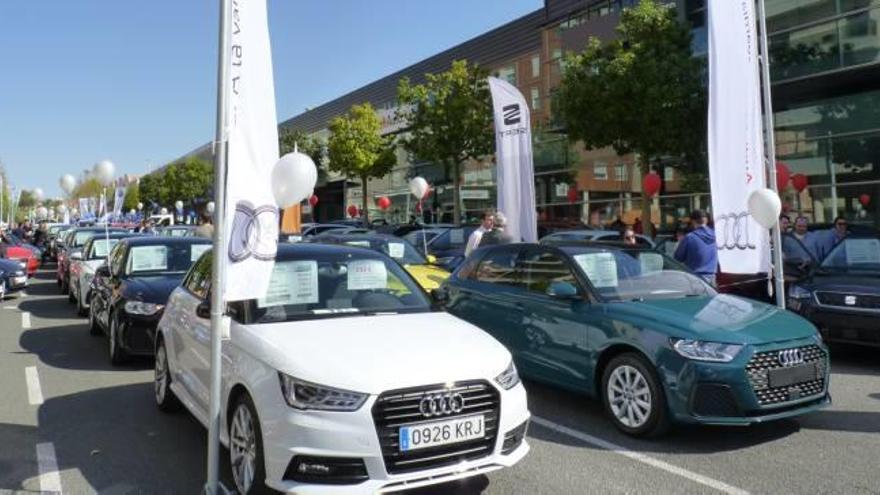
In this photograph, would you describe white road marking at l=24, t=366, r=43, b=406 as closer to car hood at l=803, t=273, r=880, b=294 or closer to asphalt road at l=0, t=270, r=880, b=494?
asphalt road at l=0, t=270, r=880, b=494

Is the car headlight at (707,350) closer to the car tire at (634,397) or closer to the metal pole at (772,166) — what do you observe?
the car tire at (634,397)

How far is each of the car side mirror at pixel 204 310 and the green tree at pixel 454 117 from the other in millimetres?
22628

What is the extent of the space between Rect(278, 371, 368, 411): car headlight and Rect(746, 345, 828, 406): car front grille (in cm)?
305

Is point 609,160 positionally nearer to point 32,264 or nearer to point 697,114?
point 697,114

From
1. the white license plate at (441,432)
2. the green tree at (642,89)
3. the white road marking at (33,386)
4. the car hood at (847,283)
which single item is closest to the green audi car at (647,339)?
the white license plate at (441,432)

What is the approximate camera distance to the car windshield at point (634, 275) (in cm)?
638

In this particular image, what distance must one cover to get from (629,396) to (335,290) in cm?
248

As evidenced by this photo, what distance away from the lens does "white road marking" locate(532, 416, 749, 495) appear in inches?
182

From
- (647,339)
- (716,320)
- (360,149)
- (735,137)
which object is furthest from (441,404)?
(360,149)

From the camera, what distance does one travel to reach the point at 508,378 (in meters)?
4.37

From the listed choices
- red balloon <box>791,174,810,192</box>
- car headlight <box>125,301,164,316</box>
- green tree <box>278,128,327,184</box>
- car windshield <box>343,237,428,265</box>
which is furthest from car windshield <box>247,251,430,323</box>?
green tree <box>278,128,327,184</box>

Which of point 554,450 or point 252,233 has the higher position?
point 252,233

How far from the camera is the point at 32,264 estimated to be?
71.0ft

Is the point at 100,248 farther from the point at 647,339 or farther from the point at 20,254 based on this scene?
the point at 647,339
